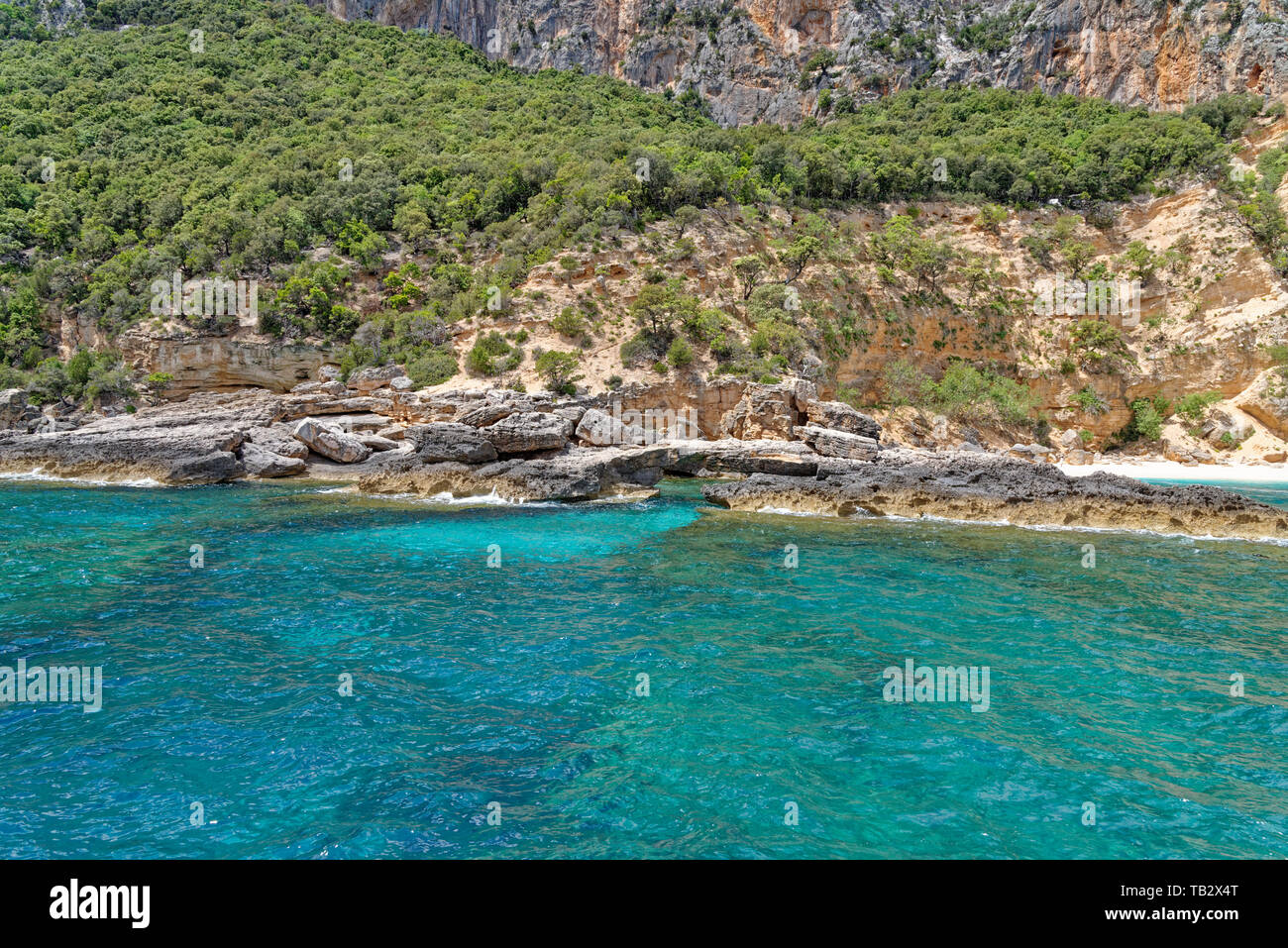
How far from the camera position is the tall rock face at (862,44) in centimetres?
4591

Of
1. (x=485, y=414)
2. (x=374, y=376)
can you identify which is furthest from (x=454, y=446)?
(x=374, y=376)

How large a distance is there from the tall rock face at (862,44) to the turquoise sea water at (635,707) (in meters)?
52.3

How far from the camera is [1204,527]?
16.8 meters

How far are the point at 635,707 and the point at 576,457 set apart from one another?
54.2ft

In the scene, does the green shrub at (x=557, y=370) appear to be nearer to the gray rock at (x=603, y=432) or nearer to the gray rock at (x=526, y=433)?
the gray rock at (x=603, y=432)

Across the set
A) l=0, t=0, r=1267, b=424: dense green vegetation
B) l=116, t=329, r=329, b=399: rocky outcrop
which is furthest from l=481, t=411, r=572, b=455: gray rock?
l=116, t=329, r=329, b=399: rocky outcrop

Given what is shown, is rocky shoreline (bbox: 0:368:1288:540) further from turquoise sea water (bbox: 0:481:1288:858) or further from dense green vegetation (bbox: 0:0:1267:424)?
turquoise sea water (bbox: 0:481:1288:858)

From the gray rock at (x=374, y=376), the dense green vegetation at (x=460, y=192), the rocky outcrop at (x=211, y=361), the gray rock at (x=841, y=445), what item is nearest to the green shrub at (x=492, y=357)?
the dense green vegetation at (x=460, y=192)

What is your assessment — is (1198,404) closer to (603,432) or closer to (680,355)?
(680,355)

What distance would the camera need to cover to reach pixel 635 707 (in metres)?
7.00

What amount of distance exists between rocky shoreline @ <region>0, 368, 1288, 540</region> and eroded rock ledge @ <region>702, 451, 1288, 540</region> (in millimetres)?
46
